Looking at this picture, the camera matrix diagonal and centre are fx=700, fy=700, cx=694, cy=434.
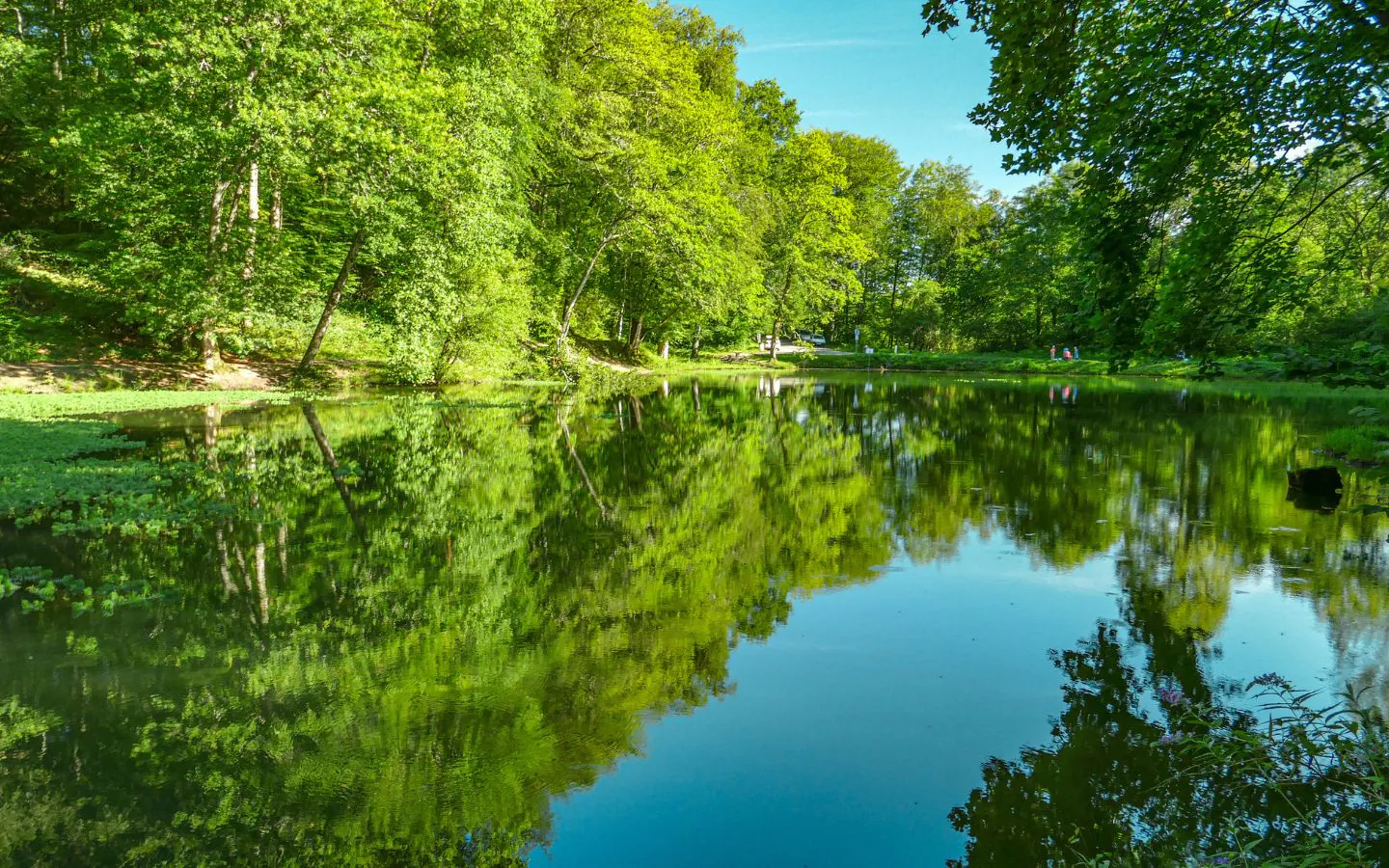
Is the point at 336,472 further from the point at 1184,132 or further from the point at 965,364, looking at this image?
the point at 965,364

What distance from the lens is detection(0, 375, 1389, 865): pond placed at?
10.5 ft

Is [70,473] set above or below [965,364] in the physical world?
below

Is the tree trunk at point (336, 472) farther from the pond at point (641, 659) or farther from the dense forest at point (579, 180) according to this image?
the dense forest at point (579, 180)

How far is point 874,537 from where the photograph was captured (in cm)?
820

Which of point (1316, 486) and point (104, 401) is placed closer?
point (1316, 486)

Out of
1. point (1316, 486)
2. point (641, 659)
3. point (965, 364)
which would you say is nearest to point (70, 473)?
point (641, 659)

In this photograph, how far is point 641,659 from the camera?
16.0 ft

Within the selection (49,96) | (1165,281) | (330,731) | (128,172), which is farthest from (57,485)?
(49,96)

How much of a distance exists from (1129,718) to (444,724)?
3908 mm

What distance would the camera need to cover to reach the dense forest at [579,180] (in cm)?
687

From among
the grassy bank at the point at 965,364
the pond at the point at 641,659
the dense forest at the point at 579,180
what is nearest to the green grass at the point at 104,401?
the dense forest at the point at 579,180

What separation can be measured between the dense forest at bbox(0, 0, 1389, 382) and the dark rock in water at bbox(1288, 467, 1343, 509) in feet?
9.04

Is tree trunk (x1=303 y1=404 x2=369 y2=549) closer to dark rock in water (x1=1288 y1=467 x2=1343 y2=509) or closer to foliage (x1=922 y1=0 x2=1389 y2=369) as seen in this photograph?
foliage (x1=922 y1=0 x2=1389 y2=369)

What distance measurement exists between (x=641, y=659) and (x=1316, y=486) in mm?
10676
